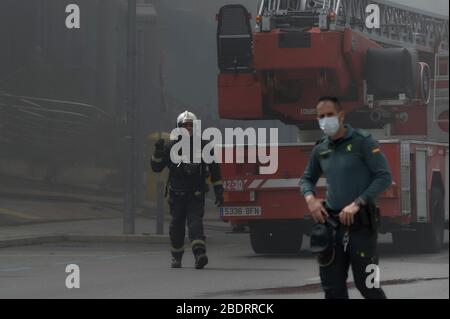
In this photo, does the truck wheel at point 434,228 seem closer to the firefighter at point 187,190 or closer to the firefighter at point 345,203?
the firefighter at point 187,190

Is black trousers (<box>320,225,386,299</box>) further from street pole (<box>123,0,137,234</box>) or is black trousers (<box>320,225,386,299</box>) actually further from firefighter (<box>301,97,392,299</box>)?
street pole (<box>123,0,137,234</box>)

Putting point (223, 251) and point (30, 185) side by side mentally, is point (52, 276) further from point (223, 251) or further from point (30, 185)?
point (30, 185)

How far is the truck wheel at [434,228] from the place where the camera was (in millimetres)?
17328

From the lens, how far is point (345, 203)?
8.77 metres

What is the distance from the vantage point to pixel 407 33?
69.9 feet

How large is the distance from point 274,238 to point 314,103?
6.02 feet


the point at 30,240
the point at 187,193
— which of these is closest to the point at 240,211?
the point at 187,193

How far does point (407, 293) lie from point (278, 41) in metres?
5.52

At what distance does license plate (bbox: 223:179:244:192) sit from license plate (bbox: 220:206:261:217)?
24 cm

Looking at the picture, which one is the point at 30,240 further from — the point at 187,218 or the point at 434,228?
the point at 434,228

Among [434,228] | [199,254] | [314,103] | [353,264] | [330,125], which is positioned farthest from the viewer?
[314,103]

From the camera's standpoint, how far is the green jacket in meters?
8.77

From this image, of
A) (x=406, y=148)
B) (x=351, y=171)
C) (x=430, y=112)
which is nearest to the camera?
(x=351, y=171)

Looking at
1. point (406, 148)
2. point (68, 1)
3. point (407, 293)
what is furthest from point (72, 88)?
point (407, 293)
